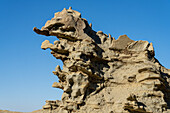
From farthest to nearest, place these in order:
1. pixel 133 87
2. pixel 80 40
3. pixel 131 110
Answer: pixel 80 40 → pixel 133 87 → pixel 131 110

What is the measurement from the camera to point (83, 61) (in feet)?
53.3

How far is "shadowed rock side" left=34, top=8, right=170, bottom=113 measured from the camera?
15.2 meters

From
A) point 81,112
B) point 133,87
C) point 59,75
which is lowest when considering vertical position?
point 81,112

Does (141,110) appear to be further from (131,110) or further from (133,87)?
(133,87)

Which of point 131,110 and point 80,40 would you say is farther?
point 80,40

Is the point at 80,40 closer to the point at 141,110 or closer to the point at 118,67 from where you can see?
the point at 118,67

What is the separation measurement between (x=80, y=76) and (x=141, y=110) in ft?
15.8

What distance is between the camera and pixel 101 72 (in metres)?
17.1

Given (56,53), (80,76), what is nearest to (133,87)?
(80,76)

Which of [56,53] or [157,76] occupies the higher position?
[56,53]

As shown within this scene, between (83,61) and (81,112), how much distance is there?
145 inches

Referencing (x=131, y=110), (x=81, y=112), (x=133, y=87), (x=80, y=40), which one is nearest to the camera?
(x=131, y=110)

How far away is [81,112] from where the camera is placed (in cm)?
1517

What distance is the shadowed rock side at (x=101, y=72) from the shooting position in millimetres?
15180
